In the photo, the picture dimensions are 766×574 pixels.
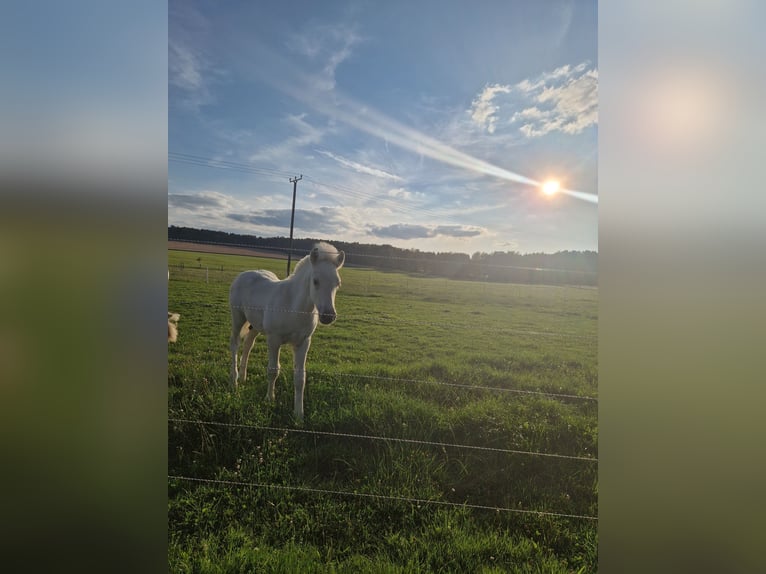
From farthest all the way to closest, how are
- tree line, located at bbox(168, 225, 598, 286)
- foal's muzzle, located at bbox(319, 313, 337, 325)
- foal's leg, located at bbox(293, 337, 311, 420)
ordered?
foal's leg, located at bbox(293, 337, 311, 420), foal's muzzle, located at bbox(319, 313, 337, 325), tree line, located at bbox(168, 225, 598, 286)

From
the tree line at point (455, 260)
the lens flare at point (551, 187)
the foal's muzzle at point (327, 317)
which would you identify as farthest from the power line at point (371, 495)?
the lens flare at point (551, 187)

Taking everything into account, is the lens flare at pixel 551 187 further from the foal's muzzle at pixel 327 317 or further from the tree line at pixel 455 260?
the foal's muzzle at pixel 327 317

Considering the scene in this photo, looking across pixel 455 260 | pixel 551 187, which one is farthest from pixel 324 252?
pixel 551 187

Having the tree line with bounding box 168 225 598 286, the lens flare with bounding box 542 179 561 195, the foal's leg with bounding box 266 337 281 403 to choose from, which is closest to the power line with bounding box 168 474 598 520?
the foal's leg with bounding box 266 337 281 403

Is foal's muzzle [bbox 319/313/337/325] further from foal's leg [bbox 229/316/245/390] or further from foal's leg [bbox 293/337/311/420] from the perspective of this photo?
foal's leg [bbox 229/316/245/390]

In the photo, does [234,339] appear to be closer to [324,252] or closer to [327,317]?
[327,317]

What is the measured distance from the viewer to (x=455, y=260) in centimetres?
183

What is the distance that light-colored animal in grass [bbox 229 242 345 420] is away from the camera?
188 cm

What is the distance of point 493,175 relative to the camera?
5.80 feet
